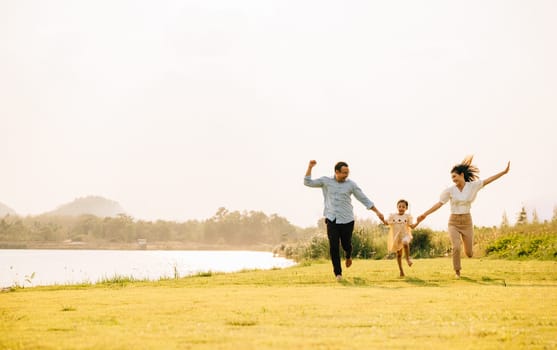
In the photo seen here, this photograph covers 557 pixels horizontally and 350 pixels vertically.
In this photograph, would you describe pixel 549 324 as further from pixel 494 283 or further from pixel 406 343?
pixel 494 283

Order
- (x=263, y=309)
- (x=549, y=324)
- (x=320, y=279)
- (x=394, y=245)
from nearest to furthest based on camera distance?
(x=549, y=324), (x=263, y=309), (x=320, y=279), (x=394, y=245)

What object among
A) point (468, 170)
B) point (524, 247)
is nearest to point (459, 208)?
point (468, 170)

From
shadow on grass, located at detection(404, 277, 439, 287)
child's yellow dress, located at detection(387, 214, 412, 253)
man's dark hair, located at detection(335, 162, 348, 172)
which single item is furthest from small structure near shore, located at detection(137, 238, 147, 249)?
shadow on grass, located at detection(404, 277, 439, 287)

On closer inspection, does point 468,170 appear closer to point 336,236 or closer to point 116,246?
point 336,236

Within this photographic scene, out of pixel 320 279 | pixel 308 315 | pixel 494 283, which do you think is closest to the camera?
pixel 308 315

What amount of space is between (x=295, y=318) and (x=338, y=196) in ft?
19.8

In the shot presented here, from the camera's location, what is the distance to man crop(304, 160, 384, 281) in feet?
42.4

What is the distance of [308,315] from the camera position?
24.0 feet

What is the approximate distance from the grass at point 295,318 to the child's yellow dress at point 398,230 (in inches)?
80.2

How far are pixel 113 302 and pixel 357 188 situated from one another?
5826 mm

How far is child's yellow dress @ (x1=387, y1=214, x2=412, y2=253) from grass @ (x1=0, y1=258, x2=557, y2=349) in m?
2.04

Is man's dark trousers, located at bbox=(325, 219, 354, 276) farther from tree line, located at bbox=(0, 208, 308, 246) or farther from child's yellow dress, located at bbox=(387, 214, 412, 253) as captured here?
tree line, located at bbox=(0, 208, 308, 246)

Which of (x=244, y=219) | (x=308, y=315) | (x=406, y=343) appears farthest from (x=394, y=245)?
(x=244, y=219)

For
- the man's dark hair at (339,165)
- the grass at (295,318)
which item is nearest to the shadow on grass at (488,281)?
the grass at (295,318)
